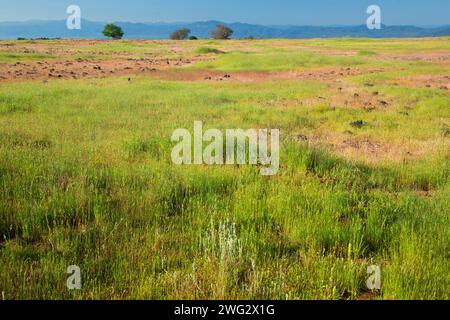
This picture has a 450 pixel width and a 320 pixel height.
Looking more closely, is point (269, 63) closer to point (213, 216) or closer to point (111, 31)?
point (213, 216)

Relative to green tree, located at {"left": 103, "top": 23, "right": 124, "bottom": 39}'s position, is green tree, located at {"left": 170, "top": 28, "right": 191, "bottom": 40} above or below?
above

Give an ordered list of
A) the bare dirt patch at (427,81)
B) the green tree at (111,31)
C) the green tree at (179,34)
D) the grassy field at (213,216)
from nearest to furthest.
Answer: the grassy field at (213,216), the bare dirt patch at (427,81), the green tree at (111,31), the green tree at (179,34)

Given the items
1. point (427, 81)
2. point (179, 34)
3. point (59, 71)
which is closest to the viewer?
point (427, 81)

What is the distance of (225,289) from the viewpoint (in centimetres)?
465

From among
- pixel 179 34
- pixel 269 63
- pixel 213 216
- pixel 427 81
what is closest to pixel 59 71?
pixel 269 63

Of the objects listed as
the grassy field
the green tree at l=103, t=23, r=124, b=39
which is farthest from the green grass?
the green tree at l=103, t=23, r=124, b=39

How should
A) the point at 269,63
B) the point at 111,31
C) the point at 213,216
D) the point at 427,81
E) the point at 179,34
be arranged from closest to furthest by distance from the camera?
1. the point at 213,216
2. the point at 427,81
3. the point at 269,63
4. the point at 111,31
5. the point at 179,34

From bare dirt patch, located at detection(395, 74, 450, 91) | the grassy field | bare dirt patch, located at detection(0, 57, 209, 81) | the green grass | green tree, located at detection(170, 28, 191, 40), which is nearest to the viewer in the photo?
the grassy field

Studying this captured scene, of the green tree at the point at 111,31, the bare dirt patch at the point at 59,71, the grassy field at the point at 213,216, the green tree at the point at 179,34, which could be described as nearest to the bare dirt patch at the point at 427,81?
the grassy field at the point at 213,216

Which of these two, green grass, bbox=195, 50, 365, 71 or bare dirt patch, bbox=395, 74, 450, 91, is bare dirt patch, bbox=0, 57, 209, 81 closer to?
green grass, bbox=195, 50, 365, 71

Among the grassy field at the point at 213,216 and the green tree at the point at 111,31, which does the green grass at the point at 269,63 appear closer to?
the grassy field at the point at 213,216
